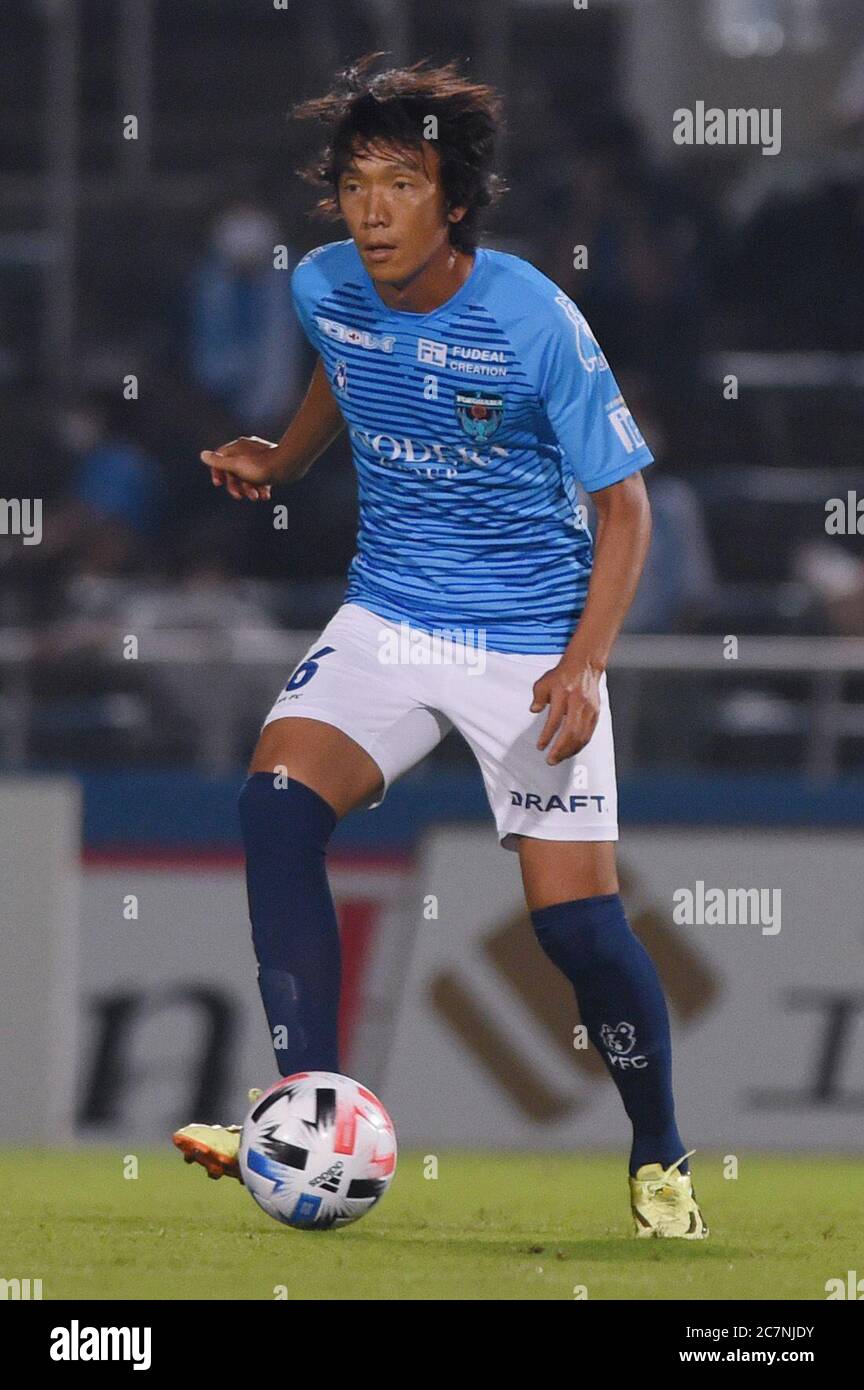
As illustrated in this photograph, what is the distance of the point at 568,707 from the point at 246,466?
1018 millimetres

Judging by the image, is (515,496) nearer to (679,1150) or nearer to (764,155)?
(679,1150)

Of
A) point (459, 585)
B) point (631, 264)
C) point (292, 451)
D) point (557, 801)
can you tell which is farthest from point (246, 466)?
point (631, 264)

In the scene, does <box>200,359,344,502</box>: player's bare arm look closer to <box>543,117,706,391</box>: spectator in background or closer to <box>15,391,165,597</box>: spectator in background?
<box>15,391,165,597</box>: spectator in background

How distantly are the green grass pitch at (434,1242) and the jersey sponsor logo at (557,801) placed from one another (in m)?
0.87

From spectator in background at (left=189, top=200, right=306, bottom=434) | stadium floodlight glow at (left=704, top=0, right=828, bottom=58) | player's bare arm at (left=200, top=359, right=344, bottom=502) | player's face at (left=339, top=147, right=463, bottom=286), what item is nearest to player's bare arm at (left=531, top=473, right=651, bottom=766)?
player's face at (left=339, top=147, right=463, bottom=286)

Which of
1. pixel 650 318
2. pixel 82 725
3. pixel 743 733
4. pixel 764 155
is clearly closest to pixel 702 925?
pixel 743 733

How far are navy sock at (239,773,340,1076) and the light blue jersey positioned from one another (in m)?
0.48

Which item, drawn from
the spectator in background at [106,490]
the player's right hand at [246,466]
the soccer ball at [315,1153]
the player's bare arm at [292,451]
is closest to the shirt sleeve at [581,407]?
the player's bare arm at [292,451]

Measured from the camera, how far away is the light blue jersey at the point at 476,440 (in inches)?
192

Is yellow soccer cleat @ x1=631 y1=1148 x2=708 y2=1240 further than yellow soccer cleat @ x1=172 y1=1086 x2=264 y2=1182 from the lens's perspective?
Yes

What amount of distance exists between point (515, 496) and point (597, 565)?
0.31 metres

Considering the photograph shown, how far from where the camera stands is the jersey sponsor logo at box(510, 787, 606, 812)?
197 inches

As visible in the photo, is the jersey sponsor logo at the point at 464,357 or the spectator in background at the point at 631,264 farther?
the spectator in background at the point at 631,264

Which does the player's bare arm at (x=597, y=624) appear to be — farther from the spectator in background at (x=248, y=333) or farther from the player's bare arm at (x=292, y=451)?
the spectator in background at (x=248, y=333)
